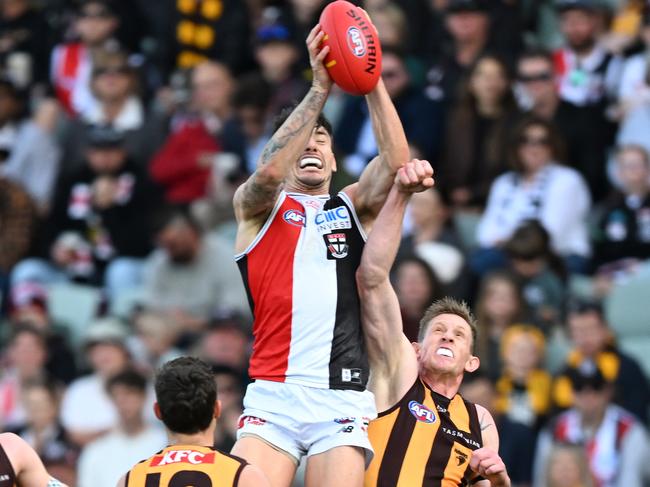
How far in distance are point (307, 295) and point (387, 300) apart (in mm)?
368

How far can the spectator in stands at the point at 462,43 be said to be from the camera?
14.0m

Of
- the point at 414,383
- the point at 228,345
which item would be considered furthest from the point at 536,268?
the point at 414,383

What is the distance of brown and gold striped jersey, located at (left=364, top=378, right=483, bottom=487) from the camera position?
26.0 feet

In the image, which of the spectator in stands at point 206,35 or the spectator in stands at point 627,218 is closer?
the spectator in stands at point 627,218

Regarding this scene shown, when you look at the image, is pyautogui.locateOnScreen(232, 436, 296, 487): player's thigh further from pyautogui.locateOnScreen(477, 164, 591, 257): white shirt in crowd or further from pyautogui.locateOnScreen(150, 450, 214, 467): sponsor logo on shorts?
pyautogui.locateOnScreen(477, 164, 591, 257): white shirt in crowd

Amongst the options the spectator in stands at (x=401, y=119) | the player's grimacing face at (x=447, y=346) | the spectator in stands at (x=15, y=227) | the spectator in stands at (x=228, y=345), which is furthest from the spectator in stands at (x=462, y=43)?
the player's grimacing face at (x=447, y=346)

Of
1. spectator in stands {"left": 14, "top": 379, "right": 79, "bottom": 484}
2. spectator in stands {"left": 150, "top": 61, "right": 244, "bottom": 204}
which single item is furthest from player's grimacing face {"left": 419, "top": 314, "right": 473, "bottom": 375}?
spectator in stands {"left": 150, "top": 61, "right": 244, "bottom": 204}

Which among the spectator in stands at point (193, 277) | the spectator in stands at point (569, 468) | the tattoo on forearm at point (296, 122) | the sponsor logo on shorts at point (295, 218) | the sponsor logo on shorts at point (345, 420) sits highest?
the tattoo on forearm at point (296, 122)

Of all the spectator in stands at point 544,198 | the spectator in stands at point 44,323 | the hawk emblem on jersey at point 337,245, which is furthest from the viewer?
the spectator in stands at point 44,323

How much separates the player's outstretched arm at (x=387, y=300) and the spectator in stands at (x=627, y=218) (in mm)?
4840

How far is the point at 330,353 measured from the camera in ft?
25.6

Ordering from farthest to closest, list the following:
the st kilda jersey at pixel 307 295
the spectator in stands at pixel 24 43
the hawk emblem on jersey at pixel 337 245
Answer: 1. the spectator in stands at pixel 24 43
2. the hawk emblem on jersey at pixel 337 245
3. the st kilda jersey at pixel 307 295

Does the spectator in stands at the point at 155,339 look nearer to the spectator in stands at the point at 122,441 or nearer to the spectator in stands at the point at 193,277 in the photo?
the spectator in stands at the point at 193,277

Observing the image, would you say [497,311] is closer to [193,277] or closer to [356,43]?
[193,277]
